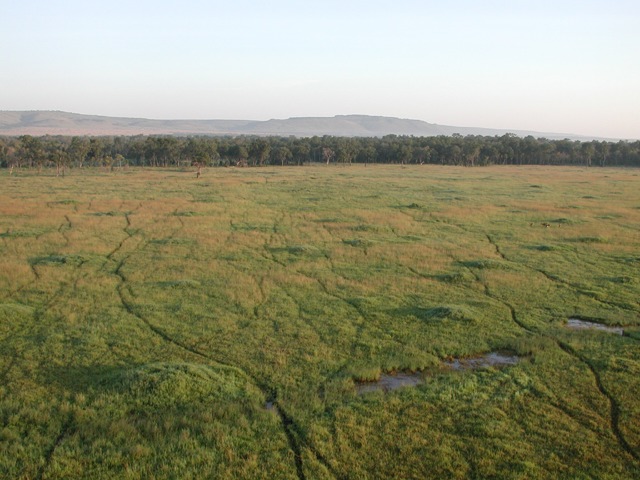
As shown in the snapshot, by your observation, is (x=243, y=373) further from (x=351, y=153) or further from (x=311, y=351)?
(x=351, y=153)

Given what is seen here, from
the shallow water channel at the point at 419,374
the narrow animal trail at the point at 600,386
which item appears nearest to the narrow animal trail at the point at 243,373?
the shallow water channel at the point at 419,374

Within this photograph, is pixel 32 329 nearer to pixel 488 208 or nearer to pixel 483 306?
pixel 483 306

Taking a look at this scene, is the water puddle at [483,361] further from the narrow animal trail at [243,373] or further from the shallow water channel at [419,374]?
the narrow animal trail at [243,373]

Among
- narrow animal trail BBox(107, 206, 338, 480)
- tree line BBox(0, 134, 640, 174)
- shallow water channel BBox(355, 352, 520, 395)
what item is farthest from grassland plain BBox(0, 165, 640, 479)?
tree line BBox(0, 134, 640, 174)

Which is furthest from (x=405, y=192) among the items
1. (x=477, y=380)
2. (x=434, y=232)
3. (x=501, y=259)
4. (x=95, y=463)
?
(x=95, y=463)

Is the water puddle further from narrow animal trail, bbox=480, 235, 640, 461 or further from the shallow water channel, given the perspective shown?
narrow animal trail, bbox=480, 235, 640, 461
